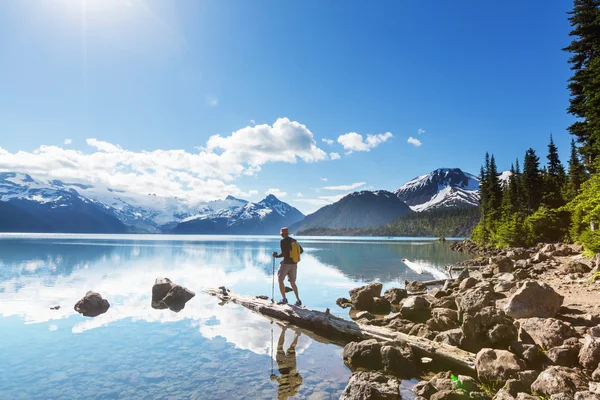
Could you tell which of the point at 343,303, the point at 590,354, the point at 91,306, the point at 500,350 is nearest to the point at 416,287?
the point at 343,303

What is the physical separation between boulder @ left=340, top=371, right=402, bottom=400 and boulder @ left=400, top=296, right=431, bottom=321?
6.97 m

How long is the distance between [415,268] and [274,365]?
29837 millimetres

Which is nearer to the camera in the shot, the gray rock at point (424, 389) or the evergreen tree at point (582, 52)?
the gray rock at point (424, 389)

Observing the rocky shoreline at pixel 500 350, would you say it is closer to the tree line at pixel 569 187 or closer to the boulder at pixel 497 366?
the boulder at pixel 497 366

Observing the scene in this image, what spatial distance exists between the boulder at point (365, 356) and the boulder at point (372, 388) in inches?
76.7

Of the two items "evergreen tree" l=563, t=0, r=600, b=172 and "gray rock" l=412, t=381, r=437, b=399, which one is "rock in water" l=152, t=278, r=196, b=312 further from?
"evergreen tree" l=563, t=0, r=600, b=172

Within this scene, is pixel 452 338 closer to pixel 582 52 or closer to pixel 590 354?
pixel 590 354

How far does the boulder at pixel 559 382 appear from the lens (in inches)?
258

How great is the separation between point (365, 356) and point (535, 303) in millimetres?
5925

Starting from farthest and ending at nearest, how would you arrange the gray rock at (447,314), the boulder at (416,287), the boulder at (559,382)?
the boulder at (416,287)
the gray rock at (447,314)
the boulder at (559,382)

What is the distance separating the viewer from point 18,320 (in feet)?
Result: 51.0

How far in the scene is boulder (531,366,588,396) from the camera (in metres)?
6.55

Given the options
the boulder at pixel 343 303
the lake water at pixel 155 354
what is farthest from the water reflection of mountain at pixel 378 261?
the lake water at pixel 155 354

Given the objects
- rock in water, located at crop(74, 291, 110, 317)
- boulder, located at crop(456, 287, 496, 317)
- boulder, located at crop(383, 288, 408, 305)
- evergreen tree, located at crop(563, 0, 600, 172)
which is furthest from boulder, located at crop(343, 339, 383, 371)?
evergreen tree, located at crop(563, 0, 600, 172)
